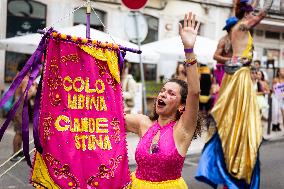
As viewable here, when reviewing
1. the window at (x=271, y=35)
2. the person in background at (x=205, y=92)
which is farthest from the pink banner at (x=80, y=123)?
the window at (x=271, y=35)

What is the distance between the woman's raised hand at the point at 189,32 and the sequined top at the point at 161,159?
0.58 metres

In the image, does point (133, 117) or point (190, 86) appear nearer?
point (190, 86)

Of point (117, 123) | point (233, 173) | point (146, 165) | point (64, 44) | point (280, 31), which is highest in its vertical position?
point (280, 31)

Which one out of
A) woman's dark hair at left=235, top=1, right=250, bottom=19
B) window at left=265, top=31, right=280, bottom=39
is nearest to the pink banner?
woman's dark hair at left=235, top=1, right=250, bottom=19

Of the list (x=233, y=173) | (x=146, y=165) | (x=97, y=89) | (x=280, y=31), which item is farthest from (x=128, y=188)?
(x=280, y=31)

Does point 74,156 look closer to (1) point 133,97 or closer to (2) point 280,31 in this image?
(1) point 133,97

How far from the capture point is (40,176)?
298 cm

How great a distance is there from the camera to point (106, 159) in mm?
3082

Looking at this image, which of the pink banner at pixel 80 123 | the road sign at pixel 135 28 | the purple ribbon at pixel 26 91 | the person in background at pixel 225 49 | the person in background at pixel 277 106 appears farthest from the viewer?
the person in background at pixel 277 106

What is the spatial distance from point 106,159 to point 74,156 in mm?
200

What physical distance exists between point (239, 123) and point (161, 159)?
230 centimetres

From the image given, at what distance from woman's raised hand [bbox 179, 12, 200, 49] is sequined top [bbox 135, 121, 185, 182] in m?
0.58

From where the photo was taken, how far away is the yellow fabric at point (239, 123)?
504cm

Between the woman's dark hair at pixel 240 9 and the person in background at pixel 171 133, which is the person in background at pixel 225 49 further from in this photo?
the person in background at pixel 171 133
